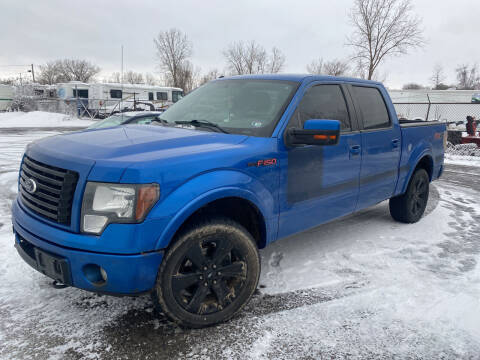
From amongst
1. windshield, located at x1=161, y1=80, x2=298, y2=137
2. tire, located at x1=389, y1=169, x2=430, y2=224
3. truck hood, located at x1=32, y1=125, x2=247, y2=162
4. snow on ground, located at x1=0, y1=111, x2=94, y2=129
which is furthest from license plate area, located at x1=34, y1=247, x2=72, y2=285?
snow on ground, located at x1=0, y1=111, x2=94, y2=129

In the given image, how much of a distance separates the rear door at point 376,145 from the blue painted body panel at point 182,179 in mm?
33

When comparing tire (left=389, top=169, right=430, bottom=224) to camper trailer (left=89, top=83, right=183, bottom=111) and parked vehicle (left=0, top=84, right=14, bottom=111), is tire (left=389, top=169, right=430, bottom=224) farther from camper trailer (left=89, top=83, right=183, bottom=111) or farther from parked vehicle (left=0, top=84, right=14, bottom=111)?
parked vehicle (left=0, top=84, right=14, bottom=111)

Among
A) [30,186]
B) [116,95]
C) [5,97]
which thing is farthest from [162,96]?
[30,186]

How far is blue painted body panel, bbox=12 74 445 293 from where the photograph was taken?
2.12m

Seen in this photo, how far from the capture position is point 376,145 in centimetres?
390

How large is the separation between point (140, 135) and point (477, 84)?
86178 millimetres

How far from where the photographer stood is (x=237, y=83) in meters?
3.58

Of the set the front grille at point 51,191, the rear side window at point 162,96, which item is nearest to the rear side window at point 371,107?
the front grille at point 51,191

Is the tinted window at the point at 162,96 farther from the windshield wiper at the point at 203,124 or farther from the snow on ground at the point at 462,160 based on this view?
the windshield wiper at the point at 203,124

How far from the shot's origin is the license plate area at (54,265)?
2.18m

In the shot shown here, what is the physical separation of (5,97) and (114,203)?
133 feet

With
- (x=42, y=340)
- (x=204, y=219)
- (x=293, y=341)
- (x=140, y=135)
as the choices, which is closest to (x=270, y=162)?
(x=204, y=219)

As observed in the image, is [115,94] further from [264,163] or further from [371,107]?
[264,163]

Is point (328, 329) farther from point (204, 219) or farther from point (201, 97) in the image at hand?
point (201, 97)
